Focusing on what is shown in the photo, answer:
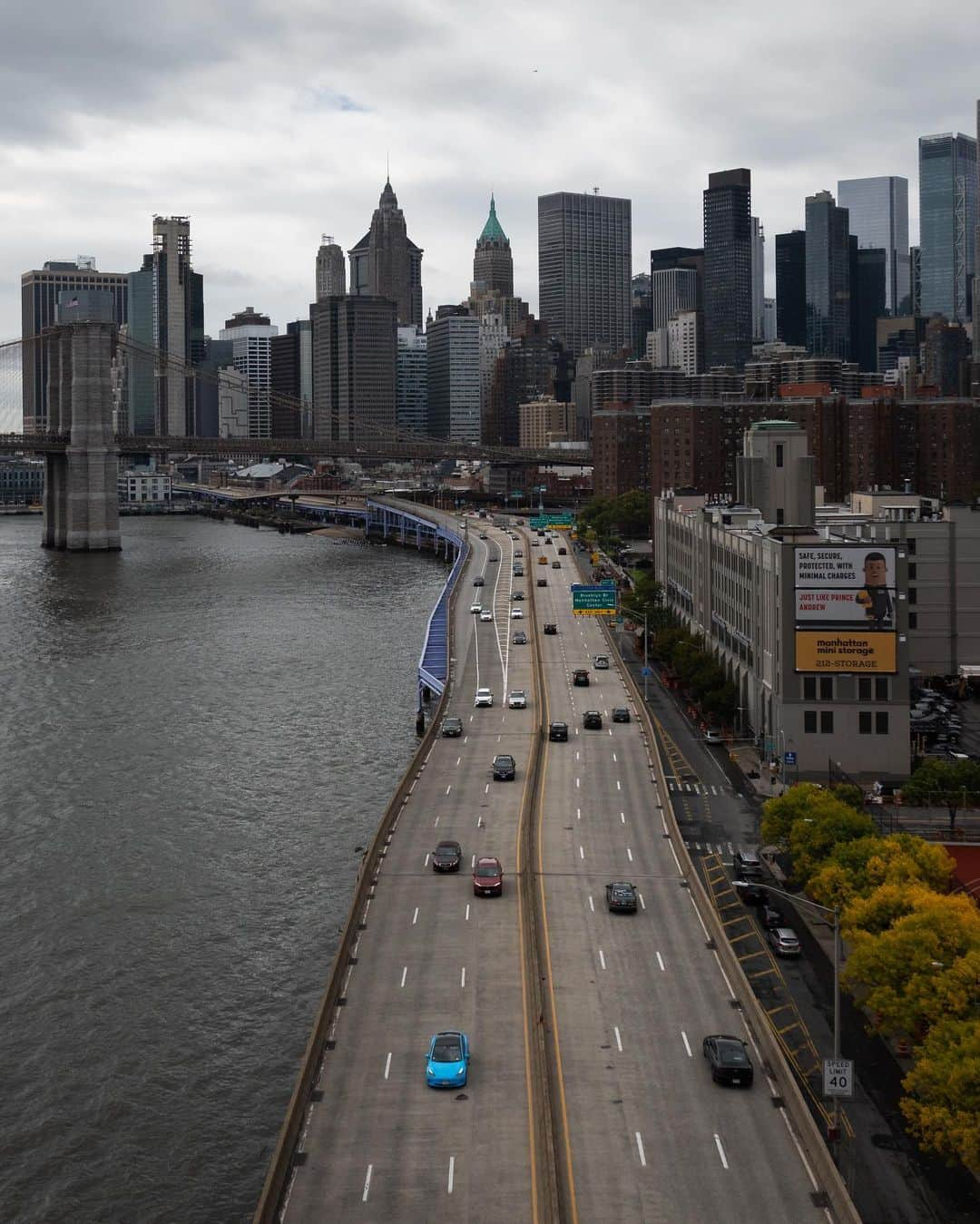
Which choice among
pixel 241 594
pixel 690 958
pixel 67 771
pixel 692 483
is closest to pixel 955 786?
pixel 690 958

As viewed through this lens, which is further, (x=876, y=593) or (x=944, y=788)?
(x=876, y=593)

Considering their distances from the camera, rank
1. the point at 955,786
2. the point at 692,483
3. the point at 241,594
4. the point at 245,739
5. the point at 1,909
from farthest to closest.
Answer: the point at 692,483, the point at 241,594, the point at 245,739, the point at 955,786, the point at 1,909

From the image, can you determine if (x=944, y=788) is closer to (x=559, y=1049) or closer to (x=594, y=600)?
(x=559, y=1049)

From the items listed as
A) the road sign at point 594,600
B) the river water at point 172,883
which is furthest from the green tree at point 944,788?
the road sign at point 594,600

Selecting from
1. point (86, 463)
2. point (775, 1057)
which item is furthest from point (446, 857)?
point (86, 463)

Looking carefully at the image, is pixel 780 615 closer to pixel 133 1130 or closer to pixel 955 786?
pixel 955 786

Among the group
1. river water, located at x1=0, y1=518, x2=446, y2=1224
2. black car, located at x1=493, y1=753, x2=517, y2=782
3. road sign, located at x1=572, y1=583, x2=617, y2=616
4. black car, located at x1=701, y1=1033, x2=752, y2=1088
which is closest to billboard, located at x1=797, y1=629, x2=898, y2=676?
black car, located at x1=493, y1=753, x2=517, y2=782
